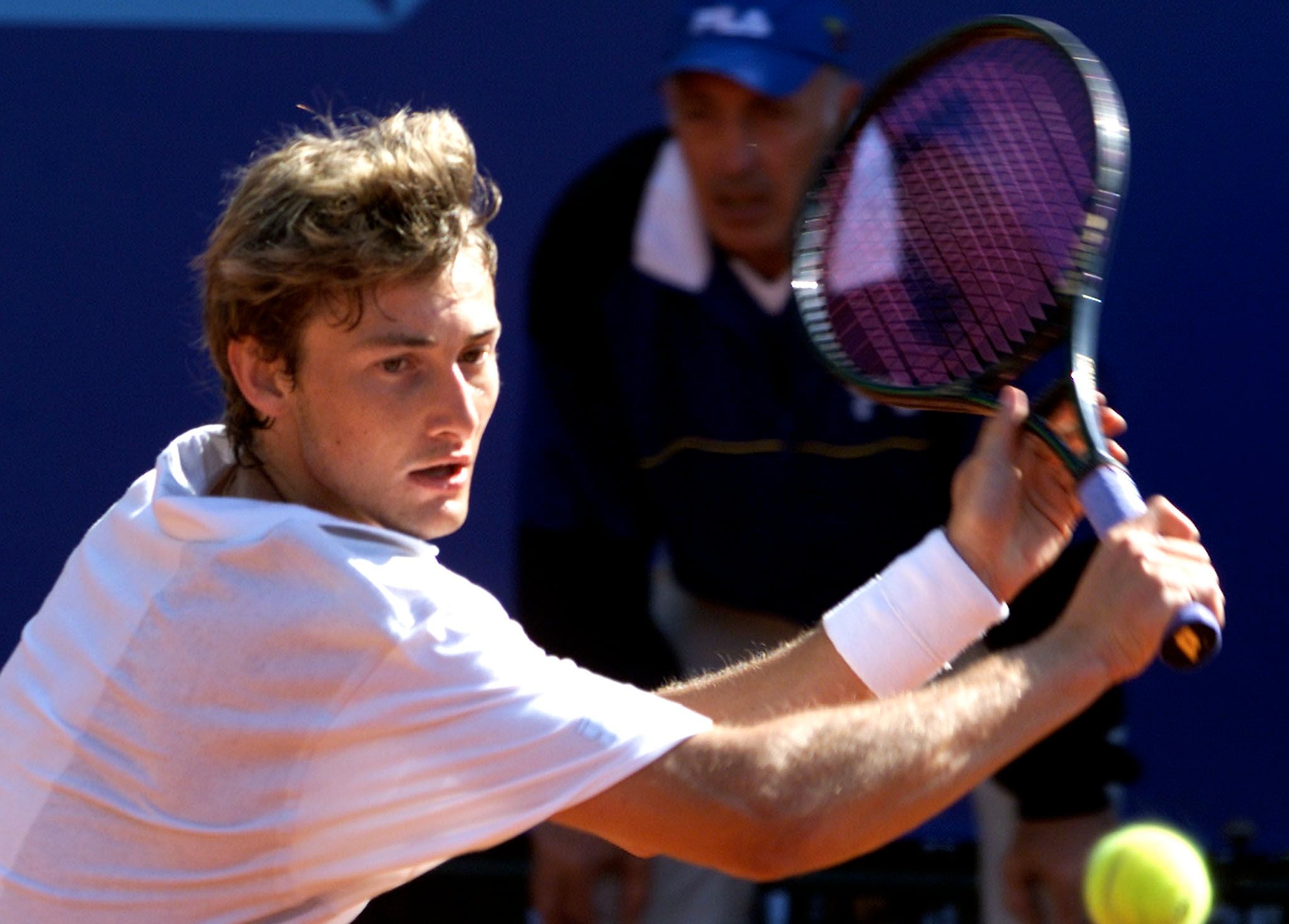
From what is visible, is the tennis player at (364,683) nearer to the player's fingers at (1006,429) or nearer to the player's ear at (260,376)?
the player's ear at (260,376)

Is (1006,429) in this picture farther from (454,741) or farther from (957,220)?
(454,741)

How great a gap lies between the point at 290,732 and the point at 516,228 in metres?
2.01

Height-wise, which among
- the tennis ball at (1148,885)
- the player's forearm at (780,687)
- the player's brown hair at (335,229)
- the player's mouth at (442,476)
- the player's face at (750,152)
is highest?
the player's brown hair at (335,229)

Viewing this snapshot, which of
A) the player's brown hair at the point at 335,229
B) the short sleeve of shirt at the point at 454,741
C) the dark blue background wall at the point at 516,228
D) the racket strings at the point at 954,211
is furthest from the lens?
the dark blue background wall at the point at 516,228

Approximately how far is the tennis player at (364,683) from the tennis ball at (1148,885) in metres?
0.86

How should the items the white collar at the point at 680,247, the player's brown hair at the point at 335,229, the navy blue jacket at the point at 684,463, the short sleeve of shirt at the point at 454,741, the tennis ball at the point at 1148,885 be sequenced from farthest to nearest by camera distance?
the white collar at the point at 680,247
the navy blue jacket at the point at 684,463
the tennis ball at the point at 1148,885
the player's brown hair at the point at 335,229
the short sleeve of shirt at the point at 454,741

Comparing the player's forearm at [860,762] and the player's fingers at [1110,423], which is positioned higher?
the player's fingers at [1110,423]

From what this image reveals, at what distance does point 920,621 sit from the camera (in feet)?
6.96

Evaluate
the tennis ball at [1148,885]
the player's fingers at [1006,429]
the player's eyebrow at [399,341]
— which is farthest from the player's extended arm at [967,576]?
the tennis ball at [1148,885]

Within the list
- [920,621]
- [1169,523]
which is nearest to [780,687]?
[920,621]

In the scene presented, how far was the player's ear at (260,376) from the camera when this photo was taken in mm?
2008

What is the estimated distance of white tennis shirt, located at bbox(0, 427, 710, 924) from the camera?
1.78 metres

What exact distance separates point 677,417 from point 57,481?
1.25 m

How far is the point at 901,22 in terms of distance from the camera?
358cm
